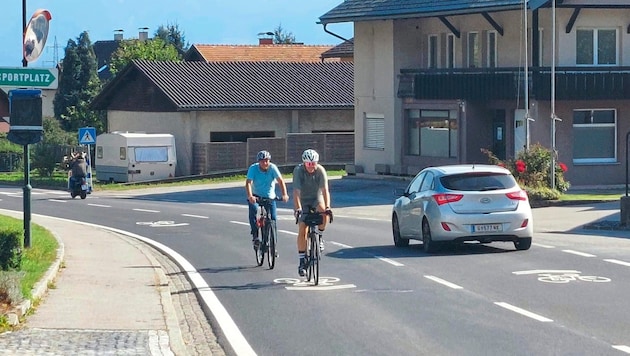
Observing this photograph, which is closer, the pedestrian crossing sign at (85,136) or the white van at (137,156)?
the pedestrian crossing sign at (85,136)

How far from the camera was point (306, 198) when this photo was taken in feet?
53.9

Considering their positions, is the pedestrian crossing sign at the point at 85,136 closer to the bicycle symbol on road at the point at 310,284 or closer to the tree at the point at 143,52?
the tree at the point at 143,52

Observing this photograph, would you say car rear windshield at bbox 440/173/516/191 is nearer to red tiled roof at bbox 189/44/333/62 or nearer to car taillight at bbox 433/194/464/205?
car taillight at bbox 433/194/464/205

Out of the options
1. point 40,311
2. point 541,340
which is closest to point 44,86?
point 40,311

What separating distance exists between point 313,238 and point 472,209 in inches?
181

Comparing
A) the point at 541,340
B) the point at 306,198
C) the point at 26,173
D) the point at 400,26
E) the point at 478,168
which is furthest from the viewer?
the point at 400,26

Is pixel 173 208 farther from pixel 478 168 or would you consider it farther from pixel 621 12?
pixel 478 168

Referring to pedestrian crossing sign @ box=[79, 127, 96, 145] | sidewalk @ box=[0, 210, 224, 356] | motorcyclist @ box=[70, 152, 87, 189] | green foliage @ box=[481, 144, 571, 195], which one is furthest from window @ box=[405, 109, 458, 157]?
sidewalk @ box=[0, 210, 224, 356]

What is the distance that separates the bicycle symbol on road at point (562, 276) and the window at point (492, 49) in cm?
2566

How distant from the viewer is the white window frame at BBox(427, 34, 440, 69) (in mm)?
45562

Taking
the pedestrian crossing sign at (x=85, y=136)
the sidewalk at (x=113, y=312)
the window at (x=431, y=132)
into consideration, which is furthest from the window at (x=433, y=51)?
the sidewalk at (x=113, y=312)

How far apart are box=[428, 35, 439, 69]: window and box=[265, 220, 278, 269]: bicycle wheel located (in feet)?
92.9

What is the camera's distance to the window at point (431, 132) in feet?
144

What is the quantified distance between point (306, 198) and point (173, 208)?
2185 centimetres
